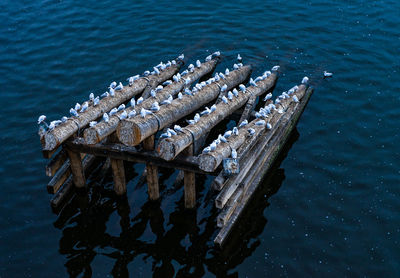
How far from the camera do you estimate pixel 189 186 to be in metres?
15.1

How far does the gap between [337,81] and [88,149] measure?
13.1 metres

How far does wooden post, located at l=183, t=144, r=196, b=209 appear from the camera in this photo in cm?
1444

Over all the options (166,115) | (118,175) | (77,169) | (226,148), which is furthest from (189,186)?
(77,169)

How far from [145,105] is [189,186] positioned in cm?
344

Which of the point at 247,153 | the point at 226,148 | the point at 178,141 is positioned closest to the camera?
the point at 178,141

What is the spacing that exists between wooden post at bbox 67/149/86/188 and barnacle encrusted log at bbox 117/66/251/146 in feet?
8.71

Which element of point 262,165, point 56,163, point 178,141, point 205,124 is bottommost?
point 262,165

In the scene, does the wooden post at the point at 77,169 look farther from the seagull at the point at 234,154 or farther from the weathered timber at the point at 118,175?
the seagull at the point at 234,154

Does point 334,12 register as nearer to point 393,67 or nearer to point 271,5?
point 271,5

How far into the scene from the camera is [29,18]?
29.5 metres

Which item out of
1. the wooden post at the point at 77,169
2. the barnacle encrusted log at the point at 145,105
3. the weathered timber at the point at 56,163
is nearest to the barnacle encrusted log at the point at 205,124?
the barnacle encrusted log at the point at 145,105

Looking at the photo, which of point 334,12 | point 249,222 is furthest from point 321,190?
point 334,12

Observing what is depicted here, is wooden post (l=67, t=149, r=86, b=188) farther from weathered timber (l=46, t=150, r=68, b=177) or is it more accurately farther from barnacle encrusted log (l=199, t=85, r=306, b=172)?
barnacle encrusted log (l=199, t=85, r=306, b=172)

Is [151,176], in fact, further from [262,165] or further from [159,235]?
[262,165]
